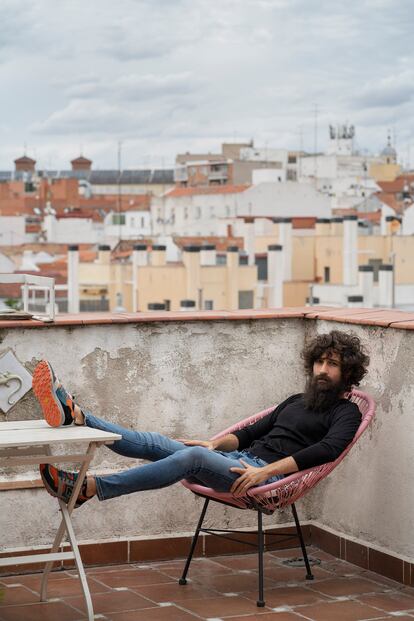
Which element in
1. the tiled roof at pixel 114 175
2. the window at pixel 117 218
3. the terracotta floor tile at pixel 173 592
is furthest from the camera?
the tiled roof at pixel 114 175

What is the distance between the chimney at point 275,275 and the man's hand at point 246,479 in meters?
45.5

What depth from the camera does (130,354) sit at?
449 cm

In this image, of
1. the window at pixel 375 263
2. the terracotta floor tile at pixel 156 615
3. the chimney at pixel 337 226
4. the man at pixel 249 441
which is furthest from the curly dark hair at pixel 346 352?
the chimney at pixel 337 226

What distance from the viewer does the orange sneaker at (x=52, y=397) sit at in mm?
3541

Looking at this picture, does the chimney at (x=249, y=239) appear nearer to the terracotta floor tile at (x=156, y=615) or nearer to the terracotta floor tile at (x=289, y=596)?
the terracotta floor tile at (x=289, y=596)

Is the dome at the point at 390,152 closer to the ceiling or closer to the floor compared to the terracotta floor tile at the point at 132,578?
closer to the ceiling

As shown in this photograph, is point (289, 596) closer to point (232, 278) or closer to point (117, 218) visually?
point (232, 278)

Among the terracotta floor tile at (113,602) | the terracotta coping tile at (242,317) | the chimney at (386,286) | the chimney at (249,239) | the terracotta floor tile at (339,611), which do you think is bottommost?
the terracotta floor tile at (339,611)

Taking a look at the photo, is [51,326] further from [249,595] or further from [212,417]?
[249,595]

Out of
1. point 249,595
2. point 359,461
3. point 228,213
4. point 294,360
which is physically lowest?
point 249,595

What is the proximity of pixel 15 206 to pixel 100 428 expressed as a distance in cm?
8999

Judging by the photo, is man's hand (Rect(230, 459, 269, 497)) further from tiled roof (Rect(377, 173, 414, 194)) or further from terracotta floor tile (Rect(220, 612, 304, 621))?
tiled roof (Rect(377, 173, 414, 194))

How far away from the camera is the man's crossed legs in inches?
140

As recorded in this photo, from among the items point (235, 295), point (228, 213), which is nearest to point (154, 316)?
point (235, 295)
